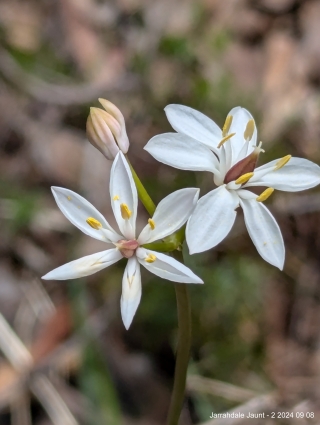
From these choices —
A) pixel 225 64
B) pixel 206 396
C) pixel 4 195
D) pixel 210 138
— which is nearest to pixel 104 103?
pixel 210 138

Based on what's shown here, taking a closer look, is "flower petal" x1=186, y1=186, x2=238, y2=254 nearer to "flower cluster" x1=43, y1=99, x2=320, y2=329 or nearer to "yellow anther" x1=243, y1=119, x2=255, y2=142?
"flower cluster" x1=43, y1=99, x2=320, y2=329

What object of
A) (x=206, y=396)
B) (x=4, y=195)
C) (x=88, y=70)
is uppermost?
(x=88, y=70)

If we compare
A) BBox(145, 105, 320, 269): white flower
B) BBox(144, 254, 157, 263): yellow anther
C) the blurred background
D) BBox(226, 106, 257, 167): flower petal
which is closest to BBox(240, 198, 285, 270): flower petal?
BBox(145, 105, 320, 269): white flower

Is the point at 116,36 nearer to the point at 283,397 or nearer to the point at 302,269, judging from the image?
the point at 302,269

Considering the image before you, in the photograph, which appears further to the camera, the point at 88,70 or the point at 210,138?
the point at 88,70

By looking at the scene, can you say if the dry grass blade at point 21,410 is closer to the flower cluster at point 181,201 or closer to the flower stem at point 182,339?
the flower stem at point 182,339
